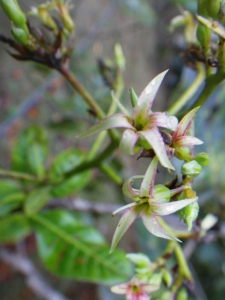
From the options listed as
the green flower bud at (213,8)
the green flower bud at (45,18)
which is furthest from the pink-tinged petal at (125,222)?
the green flower bud at (45,18)

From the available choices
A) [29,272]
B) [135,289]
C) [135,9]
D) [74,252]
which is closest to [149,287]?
[135,289]

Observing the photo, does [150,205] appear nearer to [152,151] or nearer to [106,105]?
[152,151]

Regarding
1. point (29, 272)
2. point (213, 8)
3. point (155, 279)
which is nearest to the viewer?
point (213, 8)

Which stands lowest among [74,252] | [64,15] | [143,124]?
[74,252]

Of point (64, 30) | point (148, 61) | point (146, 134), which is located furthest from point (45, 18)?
point (148, 61)

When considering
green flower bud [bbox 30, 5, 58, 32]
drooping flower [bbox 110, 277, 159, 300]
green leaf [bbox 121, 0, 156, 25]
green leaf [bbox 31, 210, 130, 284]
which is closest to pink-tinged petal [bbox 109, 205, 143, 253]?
drooping flower [bbox 110, 277, 159, 300]

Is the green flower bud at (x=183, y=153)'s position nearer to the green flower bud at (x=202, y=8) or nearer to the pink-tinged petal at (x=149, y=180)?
the pink-tinged petal at (x=149, y=180)

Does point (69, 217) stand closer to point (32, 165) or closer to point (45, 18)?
point (32, 165)
